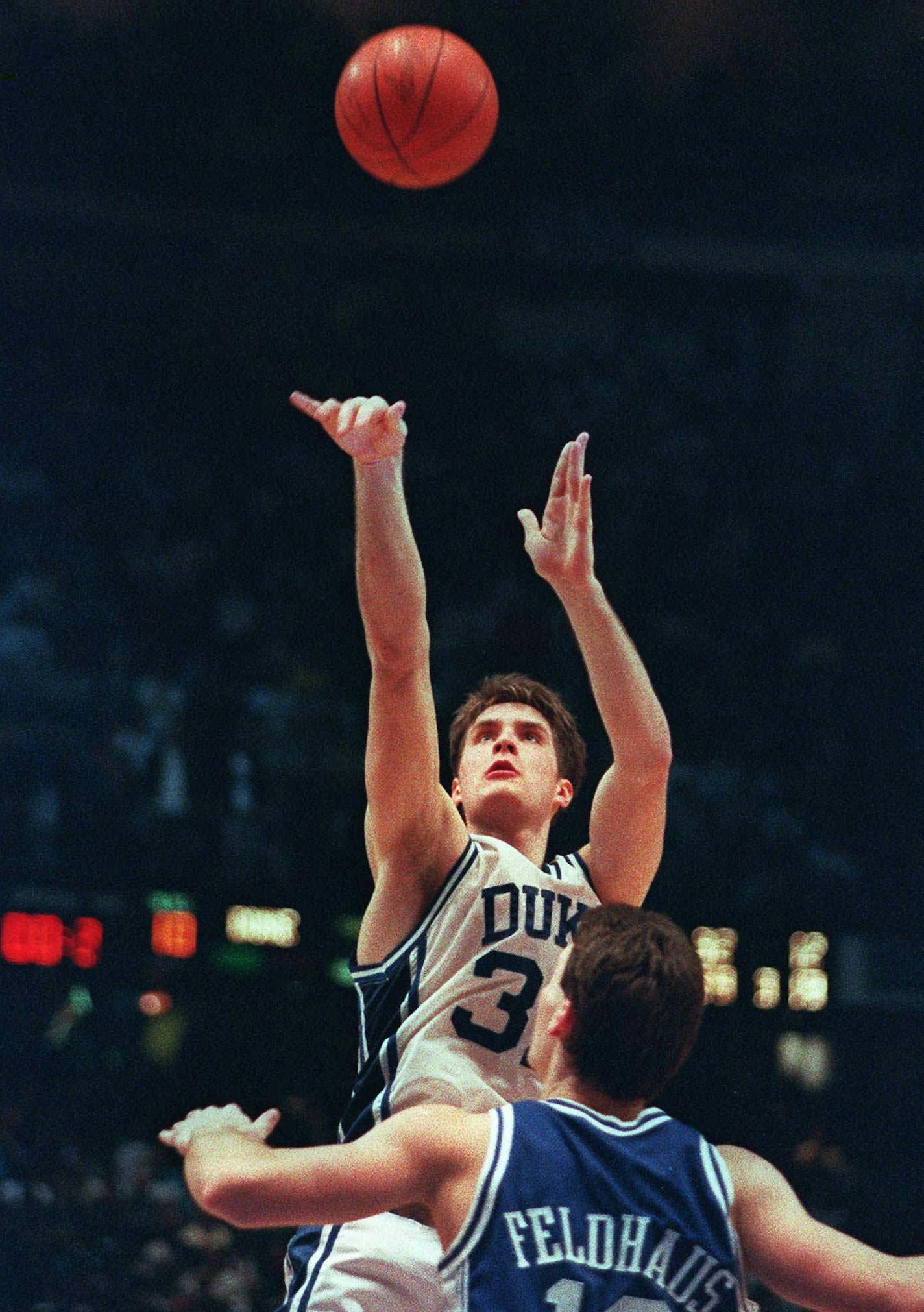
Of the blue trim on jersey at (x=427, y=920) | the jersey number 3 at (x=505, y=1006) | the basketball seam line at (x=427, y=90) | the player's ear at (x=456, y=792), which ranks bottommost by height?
the jersey number 3 at (x=505, y=1006)

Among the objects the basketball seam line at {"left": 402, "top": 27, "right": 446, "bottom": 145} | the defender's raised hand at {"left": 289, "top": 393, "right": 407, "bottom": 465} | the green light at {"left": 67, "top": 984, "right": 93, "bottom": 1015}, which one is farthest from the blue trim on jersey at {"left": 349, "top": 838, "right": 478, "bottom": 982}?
A: the green light at {"left": 67, "top": 984, "right": 93, "bottom": 1015}

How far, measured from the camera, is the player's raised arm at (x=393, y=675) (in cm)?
285

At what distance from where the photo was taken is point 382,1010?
2.97m

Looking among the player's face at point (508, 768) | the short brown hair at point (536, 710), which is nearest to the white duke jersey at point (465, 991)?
the player's face at point (508, 768)

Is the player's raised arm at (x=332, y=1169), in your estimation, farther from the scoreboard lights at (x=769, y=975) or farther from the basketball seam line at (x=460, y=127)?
the scoreboard lights at (x=769, y=975)

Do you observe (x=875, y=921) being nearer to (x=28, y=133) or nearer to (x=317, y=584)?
(x=317, y=584)

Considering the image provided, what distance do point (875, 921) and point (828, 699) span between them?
5.14 ft

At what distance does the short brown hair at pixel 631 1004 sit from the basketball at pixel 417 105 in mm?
3462

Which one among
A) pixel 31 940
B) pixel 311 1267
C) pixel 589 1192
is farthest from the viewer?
pixel 31 940

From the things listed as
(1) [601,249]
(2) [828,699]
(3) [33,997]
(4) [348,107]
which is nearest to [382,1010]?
(4) [348,107]

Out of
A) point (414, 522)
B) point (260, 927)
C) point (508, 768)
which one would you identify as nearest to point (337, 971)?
point (260, 927)

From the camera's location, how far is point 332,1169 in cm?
191

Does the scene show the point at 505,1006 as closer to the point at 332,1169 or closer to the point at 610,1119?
the point at 610,1119

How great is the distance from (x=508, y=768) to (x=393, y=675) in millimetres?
422
